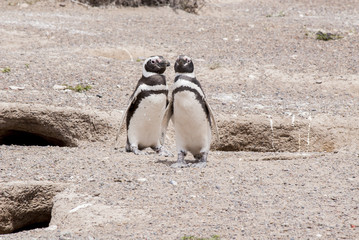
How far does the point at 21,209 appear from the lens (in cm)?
554

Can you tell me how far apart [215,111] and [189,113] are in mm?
1748

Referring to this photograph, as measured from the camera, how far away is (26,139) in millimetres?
7871

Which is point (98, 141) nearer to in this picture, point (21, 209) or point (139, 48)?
point (21, 209)

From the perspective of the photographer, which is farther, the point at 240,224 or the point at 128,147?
the point at 128,147

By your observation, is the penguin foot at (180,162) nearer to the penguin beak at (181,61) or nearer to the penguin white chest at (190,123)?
the penguin white chest at (190,123)

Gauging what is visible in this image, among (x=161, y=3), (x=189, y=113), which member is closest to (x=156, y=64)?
(x=189, y=113)

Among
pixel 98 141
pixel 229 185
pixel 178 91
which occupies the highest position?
pixel 178 91

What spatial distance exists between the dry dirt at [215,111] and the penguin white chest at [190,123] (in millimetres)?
280

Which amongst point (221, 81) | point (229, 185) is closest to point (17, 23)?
point (221, 81)

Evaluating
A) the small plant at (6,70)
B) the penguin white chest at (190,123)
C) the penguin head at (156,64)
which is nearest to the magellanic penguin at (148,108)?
the penguin head at (156,64)

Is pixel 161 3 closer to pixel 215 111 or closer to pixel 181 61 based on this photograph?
pixel 215 111

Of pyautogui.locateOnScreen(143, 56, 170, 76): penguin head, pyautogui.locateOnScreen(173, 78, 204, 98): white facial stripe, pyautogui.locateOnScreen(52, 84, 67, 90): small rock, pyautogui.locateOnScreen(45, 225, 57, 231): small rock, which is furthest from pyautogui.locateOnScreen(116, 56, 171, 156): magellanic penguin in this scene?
pyautogui.locateOnScreen(45, 225, 57, 231): small rock

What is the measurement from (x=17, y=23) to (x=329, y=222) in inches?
324

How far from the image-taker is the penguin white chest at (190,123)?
5883 mm
